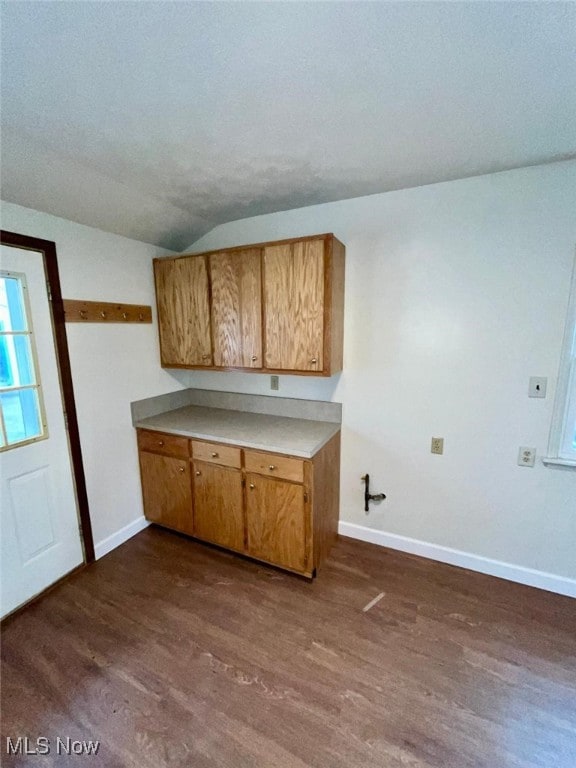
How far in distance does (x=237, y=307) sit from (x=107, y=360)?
100cm

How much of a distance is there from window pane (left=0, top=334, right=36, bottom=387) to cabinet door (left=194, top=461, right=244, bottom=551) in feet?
3.72

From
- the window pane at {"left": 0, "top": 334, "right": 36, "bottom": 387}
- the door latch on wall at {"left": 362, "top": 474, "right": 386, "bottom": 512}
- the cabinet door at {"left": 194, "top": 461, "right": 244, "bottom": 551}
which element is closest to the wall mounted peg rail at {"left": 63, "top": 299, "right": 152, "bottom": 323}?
the window pane at {"left": 0, "top": 334, "right": 36, "bottom": 387}

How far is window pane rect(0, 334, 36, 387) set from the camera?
1710 mm

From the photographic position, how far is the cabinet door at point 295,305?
1.93 meters

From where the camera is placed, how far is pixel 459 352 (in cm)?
196

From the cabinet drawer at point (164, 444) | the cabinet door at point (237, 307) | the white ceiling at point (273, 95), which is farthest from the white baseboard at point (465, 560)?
the white ceiling at point (273, 95)

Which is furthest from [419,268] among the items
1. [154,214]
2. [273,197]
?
[154,214]

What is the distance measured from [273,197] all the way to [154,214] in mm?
828

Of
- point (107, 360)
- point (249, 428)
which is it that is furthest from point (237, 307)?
point (107, 360)

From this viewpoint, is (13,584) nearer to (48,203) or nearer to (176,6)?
(48,203)

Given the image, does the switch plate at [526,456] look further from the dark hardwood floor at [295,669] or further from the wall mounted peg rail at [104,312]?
the wall mounted peg rail at [104,312]

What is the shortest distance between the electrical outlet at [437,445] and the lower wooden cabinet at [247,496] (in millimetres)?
644

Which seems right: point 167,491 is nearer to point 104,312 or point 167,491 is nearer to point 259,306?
Answer: point 104,312

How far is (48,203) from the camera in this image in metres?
1.77
